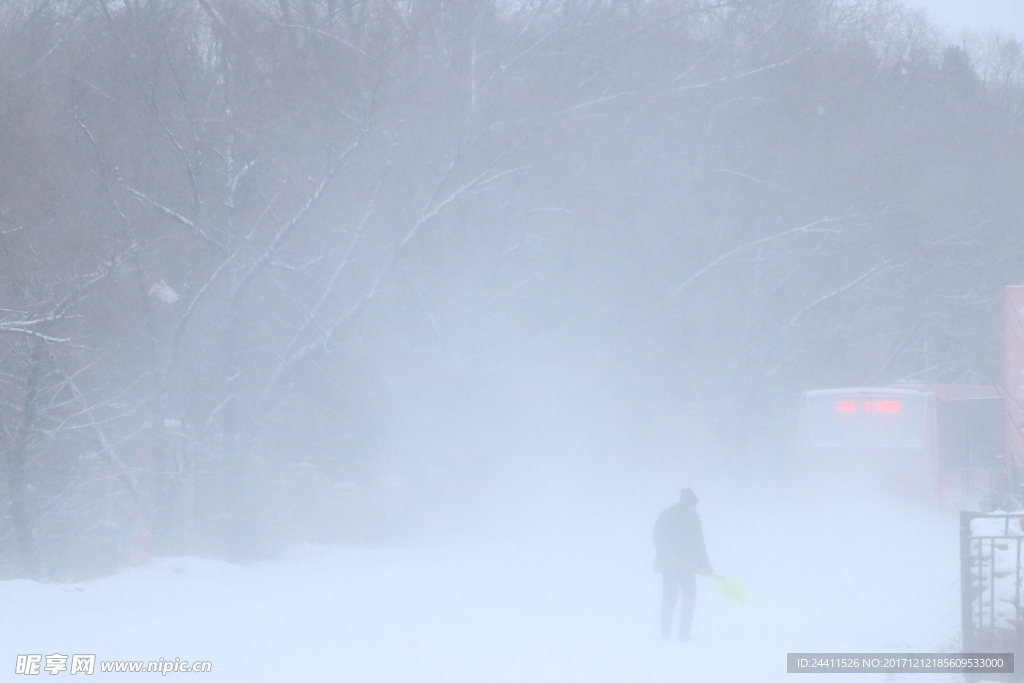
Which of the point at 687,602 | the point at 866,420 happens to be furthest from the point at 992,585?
the point at 866,420

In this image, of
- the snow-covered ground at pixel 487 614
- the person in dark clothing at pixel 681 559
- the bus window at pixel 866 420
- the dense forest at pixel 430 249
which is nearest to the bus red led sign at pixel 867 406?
the bus window at pixel 866 420

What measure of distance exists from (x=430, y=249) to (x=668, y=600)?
31.9 feet

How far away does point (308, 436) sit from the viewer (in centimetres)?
1731

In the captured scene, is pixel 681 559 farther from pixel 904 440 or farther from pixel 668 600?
pixel 904 440

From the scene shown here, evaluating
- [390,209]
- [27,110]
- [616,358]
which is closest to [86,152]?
[27,110]

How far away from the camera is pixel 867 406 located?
63.2ft

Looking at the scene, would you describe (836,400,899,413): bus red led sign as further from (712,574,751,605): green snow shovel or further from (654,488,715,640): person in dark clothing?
(654,488,715,640): person in dark clothing

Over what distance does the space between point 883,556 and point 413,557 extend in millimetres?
6951

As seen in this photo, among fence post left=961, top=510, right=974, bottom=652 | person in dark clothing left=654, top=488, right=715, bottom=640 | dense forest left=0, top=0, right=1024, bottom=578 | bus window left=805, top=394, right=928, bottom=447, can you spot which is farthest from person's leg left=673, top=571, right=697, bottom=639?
bus window left=805, top=394, right=928, bottom=447

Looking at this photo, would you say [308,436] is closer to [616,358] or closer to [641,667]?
[616,358]

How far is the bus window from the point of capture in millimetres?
18719

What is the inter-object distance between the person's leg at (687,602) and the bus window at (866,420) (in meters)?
11.0

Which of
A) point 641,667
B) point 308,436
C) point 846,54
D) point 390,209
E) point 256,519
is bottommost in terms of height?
point 641,667

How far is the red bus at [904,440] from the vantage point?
60.6 feet
